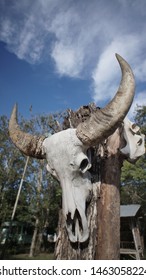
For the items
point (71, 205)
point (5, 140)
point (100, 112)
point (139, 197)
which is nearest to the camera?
point (71, 205)

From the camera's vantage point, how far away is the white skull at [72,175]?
7.36ft

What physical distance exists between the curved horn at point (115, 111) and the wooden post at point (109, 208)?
46 centimetres

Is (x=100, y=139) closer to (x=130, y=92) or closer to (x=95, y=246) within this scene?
(x=130, y=92)

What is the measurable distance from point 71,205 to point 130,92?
1.13m

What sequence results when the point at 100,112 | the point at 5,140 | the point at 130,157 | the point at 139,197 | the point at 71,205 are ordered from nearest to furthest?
the point at 71,205
the point at 100,112
the point at 130,157
the point at 5,140
the point at 139,197

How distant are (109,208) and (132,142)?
2.77 feet

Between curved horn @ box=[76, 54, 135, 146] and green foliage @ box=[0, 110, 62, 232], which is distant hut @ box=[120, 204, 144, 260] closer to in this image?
green foliage @ box=[0, 110, 62, 232]

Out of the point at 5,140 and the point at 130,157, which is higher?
the point at 5,140

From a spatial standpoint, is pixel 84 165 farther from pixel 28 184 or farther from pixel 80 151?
pixel 28 184

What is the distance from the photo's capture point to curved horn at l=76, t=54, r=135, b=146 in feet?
7.45

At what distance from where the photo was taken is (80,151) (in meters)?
2.47

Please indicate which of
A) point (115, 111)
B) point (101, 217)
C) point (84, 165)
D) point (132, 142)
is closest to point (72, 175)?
point (84, 165)
